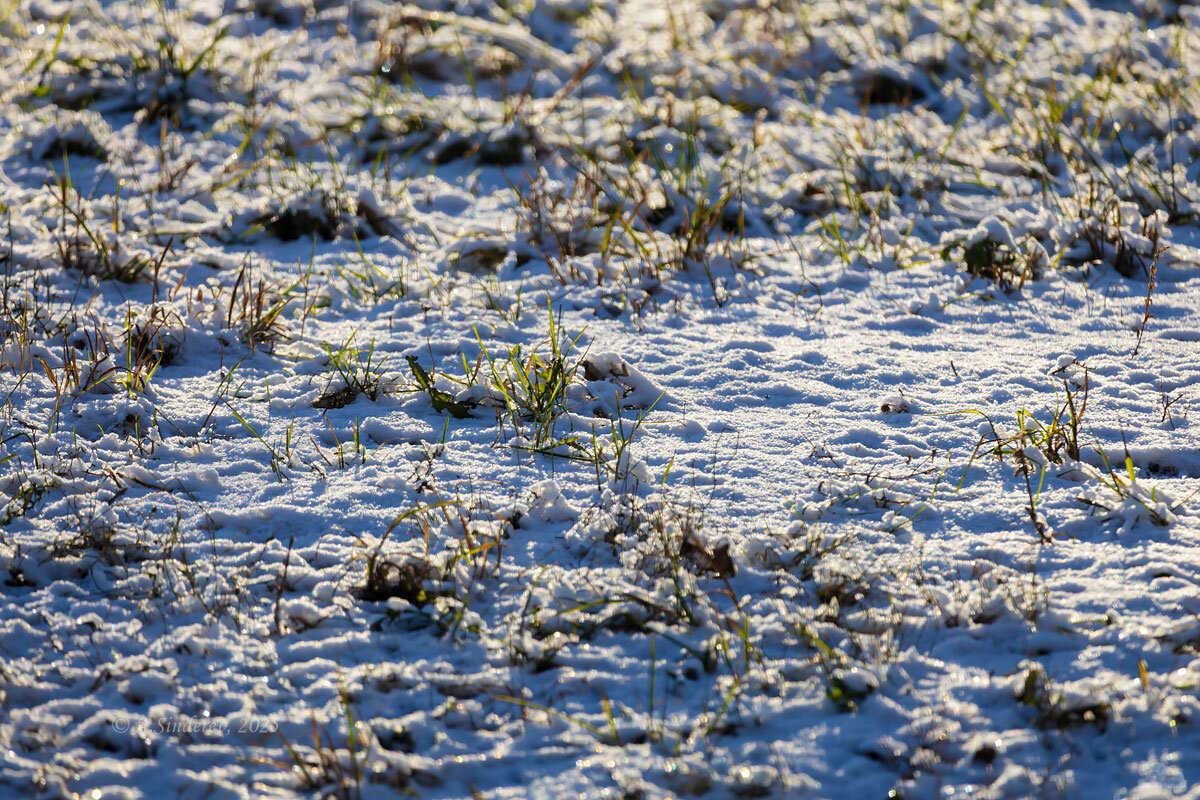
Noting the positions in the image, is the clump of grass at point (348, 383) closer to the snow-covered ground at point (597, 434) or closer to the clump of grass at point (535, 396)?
the snow-covered ground at point (597, 434)

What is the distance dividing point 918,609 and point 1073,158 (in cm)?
359

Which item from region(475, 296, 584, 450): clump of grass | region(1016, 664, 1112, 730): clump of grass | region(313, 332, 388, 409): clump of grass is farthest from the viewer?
region(313, 332, 388, 409): clump of grass

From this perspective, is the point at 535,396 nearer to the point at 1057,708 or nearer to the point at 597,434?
the point at 597,434

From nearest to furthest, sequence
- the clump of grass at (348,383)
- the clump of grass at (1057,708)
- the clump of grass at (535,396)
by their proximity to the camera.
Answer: the clump of grass at (1057,708) → the clump of grass at (535,396) → the clump of grass at (348,383)

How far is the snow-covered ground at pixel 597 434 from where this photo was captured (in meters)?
1.77

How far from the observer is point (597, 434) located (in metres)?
2.80

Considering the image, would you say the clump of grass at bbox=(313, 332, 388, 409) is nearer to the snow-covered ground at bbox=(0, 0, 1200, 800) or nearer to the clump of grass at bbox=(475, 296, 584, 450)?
the snow-covered ground at bbox=(0, 0, 1200, 800)

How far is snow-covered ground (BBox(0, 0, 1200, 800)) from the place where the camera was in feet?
5.81

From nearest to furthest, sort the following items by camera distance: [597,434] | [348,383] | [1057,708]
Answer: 1. [1057,708]
2. [597,434]
3. [348,383]

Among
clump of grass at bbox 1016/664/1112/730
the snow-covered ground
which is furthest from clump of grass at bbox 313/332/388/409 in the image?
clump of grass at bbox 1016/664/1112/730

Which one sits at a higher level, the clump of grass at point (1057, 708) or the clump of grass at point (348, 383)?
the clump of grass at point (348, 383)

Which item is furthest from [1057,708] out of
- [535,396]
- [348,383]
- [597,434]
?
[348,383]

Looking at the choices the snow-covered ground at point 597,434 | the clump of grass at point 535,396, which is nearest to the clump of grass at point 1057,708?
the snow-covered ground at point 597,434

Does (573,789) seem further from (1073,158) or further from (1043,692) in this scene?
(1073,158)
